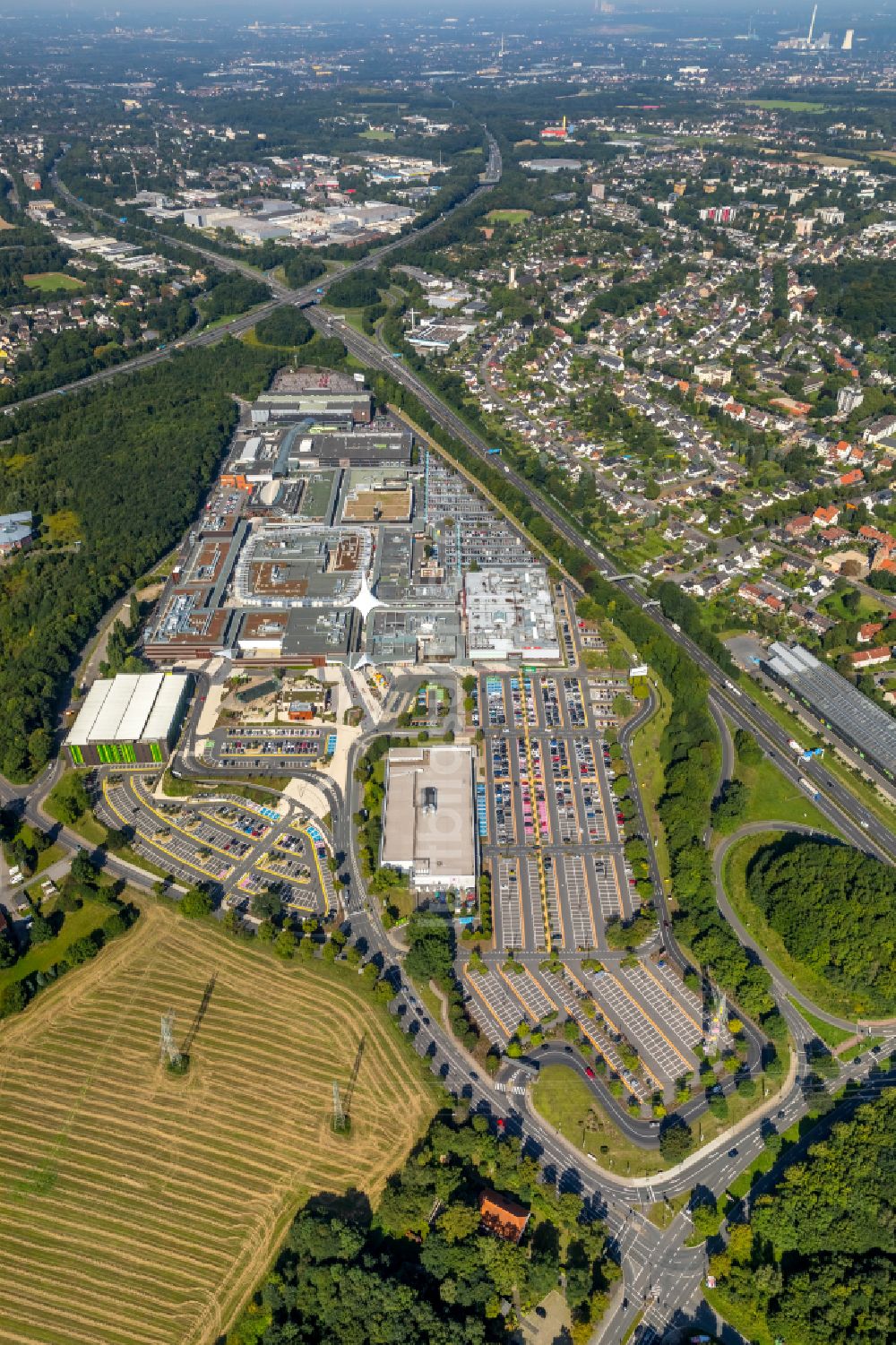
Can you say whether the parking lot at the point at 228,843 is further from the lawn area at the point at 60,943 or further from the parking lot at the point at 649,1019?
the parking lot at the point at 649,1019

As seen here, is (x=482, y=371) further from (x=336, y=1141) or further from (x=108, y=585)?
(x=336, y=1141)

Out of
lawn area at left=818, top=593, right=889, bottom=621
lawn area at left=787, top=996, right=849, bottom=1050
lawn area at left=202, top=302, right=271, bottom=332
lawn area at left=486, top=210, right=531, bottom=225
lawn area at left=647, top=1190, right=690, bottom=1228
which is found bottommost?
lawn area at left=647, top=1190, right=690, bottom=1228

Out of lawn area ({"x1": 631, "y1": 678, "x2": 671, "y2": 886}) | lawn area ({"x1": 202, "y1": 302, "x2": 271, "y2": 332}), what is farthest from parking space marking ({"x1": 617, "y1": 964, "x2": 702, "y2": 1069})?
lawn area ({"x1": 202, "y1": 302, "x2": 271, "y2": 332})

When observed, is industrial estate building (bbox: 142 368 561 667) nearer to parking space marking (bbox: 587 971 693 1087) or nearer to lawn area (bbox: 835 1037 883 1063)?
parking space marking (bbox: 587 971 693 1087)

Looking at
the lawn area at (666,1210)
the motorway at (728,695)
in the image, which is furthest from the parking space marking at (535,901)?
the motorway at (728,695)

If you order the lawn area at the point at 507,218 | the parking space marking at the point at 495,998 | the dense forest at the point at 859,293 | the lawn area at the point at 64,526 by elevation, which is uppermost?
the lawn area at the point at 507,218

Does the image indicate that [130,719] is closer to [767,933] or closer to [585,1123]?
[585,1123]
